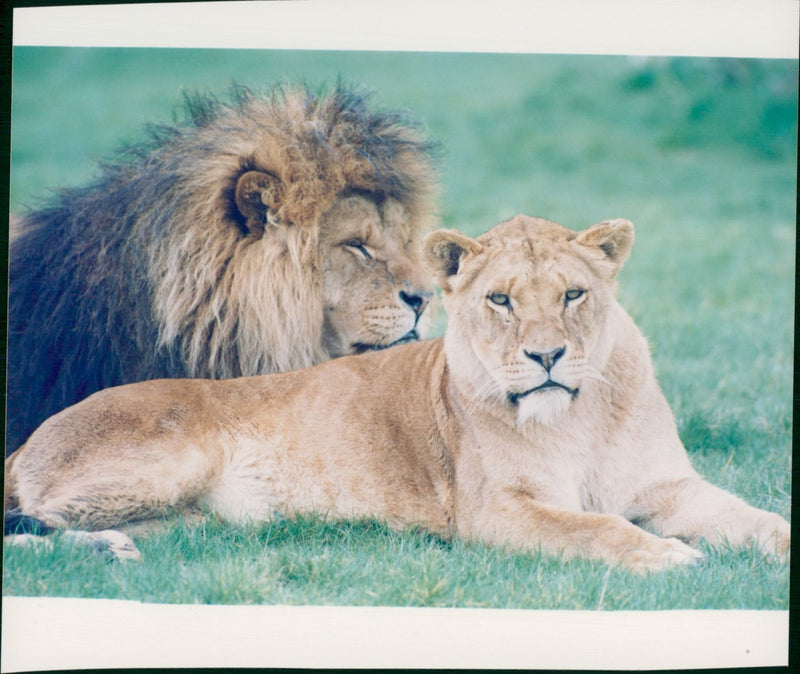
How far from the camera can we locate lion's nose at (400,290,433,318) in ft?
14.3

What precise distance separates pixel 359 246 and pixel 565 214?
12.9 ft

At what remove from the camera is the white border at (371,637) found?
3594 millimetres

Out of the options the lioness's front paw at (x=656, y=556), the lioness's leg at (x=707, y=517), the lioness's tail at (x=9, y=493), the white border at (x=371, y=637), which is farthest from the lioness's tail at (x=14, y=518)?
the lioness's leg at (x=707, y=517)

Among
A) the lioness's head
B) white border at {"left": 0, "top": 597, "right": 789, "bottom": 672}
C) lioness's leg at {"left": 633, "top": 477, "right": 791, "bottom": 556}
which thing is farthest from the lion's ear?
lioness's leg at {"left": 633, "top": 477, "right": 791, "bottom": 556}

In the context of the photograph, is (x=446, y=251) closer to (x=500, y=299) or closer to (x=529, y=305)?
(x=500, y=299)

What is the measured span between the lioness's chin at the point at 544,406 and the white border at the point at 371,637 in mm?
640

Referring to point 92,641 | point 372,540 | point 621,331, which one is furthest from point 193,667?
point 621,331

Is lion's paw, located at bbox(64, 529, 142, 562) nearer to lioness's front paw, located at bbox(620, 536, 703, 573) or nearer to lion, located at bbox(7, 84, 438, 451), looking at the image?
lion, located at bbox(7, 84, 438, 451)

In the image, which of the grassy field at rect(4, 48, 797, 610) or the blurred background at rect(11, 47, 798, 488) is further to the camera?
the blurred background at rect(11, 47, 798, 488)

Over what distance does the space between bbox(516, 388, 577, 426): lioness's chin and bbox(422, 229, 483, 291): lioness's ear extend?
0.51 metres

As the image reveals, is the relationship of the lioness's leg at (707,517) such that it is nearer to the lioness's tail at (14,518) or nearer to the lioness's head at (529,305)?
the lioness's head at (529,305)

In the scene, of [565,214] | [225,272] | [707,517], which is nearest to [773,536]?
[707,517]

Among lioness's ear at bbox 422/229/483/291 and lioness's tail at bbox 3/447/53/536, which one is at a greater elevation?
lioness's ear at bbox 422/229/483/291

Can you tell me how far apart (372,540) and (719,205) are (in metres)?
5.22
